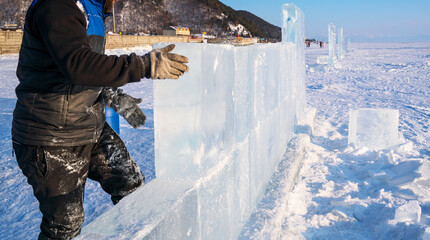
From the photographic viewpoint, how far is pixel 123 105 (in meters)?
2.34

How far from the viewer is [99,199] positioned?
2996mm

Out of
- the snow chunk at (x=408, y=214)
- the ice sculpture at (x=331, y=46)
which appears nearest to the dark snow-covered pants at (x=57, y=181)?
the snow chunk at (x=408, y=214)

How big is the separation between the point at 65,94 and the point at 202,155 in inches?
26.0

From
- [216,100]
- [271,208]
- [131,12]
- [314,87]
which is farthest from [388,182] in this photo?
[131,12]

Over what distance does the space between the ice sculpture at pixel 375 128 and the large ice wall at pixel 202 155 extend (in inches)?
102

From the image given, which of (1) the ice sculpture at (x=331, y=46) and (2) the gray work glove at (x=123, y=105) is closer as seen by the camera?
(2) the gray work glove at (x=123, y=105)

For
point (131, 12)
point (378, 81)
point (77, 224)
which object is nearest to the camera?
point (77, 224)

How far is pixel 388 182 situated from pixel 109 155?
2623 mm

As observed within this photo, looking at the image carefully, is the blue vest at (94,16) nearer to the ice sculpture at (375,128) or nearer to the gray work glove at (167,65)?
the gray work glove at (167,65)

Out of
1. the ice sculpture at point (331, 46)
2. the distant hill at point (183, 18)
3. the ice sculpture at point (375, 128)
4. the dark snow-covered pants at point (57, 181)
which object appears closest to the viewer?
the dark snow-covered pants at point (57, 181)

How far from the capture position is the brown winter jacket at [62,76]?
135 cm

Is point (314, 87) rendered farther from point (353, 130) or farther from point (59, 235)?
point (59, 235)

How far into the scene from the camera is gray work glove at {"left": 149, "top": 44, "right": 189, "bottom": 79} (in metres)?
1.42

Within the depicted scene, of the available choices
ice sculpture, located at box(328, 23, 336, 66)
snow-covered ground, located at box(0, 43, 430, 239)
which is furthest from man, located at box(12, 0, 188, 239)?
ice sculpture, located at box(328, 23, 336, 66)
